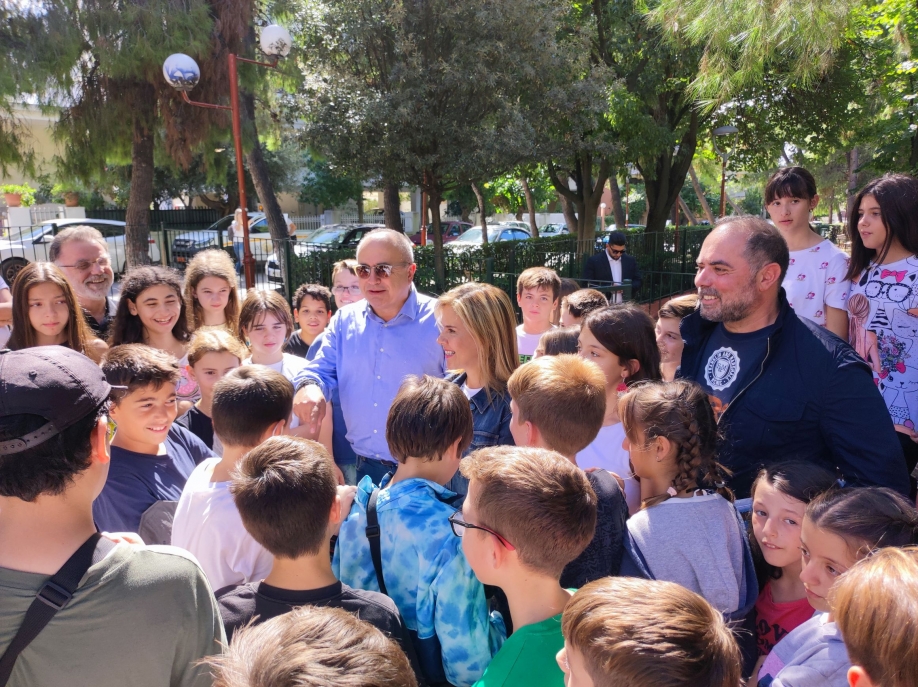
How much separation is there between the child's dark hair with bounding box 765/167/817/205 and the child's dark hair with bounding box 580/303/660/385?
5.91 ft

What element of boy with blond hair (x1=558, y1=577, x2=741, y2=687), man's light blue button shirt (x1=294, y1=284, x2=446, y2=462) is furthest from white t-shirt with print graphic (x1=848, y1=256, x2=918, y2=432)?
boy with blond hair (x1=558, y1=577, x2=741, y2=687)

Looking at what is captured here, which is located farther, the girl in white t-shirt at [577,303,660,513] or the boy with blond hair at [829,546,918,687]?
the girl in white t-shirt at [577,303,660,513]

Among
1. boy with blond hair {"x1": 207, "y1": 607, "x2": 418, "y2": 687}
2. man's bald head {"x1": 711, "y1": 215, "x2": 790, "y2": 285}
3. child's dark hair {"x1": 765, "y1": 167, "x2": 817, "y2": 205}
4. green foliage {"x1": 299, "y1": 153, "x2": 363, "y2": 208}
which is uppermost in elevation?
green foliage {"x1": 299, "y1": 153, "x2": 363, "y2": 208}

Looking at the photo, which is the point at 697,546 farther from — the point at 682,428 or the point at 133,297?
the point at 133,297

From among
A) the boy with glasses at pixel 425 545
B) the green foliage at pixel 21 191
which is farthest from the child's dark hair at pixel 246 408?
the green foliage at pixel 21 191

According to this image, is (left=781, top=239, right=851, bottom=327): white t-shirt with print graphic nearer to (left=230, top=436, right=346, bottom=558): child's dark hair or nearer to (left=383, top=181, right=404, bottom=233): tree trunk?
(left=230, top=436, right=346, bottom=558): child's dark hair

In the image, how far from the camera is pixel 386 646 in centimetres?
122

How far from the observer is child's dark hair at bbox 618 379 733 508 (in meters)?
2.13

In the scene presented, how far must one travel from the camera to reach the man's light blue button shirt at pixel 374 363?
3.51 meters

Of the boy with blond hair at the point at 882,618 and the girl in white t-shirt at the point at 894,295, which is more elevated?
the girl in white t-shirt at the point at 894,295

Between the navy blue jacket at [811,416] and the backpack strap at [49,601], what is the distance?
2.20 m

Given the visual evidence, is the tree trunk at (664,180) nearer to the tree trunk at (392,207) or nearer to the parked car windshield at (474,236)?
the tree trunk at (392,207)

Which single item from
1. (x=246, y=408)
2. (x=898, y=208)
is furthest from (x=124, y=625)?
(x=898, y=208)

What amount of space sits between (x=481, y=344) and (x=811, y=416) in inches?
53.6
